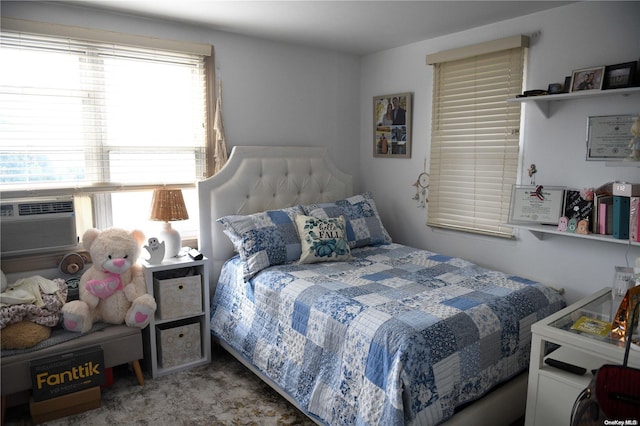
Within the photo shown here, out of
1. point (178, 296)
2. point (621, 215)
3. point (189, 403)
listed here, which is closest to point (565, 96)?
point (621, 215)

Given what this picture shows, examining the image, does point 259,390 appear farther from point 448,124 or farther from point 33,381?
point 448,124

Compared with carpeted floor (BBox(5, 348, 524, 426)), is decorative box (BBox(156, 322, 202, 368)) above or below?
above

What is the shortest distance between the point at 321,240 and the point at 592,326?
1.58 meters

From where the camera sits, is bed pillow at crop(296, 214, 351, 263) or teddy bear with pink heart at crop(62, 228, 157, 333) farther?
bed pillow at crop(296, 214, 351, 263)

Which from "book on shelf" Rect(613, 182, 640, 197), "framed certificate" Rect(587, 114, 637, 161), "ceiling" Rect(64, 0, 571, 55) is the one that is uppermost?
"ceiling" Rect(64, 0, 571, 55)

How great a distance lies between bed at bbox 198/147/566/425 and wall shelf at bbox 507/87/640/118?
1.08 metres

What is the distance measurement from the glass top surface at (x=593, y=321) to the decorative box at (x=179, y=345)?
6.91 feet

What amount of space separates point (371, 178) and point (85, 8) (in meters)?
2.54

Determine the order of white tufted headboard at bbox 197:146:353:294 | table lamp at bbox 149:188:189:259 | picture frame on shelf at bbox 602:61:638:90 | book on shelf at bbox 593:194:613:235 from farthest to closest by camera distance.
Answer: white tufted headboard at bbox 197:146:353:294 < table lamp at bbox 149:188:189:259 < book on shelf at bbox 593:194:613:235 < picture frame on shelf at bbox 602:61:638:90

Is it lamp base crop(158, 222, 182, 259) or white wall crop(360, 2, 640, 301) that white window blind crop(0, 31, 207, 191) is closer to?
lamp base crop(158, 222, 182, 259)

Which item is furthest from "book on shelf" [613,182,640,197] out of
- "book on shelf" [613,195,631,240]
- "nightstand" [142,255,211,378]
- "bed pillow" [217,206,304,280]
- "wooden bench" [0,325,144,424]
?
"wooden bench" [0,325,144,424]

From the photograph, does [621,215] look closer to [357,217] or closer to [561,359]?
[561,359]

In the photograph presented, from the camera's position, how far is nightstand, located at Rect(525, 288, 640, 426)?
1759mm

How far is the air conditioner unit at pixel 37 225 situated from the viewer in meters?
2.53
